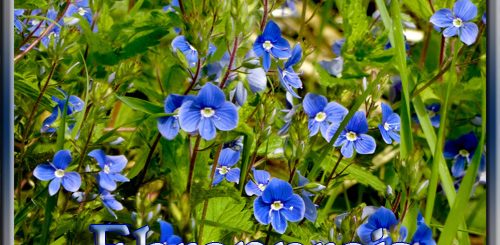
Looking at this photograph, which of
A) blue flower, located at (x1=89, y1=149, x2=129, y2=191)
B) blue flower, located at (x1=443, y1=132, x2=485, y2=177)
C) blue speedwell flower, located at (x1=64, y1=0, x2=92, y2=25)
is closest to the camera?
blue flower, located at (x1=89, y1=149, x2=129, y2=191)

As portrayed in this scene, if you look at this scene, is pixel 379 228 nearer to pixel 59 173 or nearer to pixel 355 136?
pixel 355 136

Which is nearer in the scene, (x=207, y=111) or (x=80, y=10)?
(x=207, y=111)

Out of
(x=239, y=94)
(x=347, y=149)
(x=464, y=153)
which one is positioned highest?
(x=239, y=94)

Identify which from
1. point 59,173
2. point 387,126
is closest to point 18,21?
point 59,173

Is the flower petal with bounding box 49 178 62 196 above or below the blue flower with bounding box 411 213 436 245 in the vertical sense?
above

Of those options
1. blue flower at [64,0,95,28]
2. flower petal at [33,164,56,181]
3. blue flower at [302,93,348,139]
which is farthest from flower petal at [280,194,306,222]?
blue flower at [64,0,95,28]

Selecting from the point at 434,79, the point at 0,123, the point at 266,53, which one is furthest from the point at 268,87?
the point at 0,123

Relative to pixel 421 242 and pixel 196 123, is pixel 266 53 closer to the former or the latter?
pixel 196 123

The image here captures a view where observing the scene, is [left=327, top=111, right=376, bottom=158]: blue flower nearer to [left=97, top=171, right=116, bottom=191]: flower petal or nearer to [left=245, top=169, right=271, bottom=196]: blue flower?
[left=245, top=169, right=271, bottom=196]: blue flower
